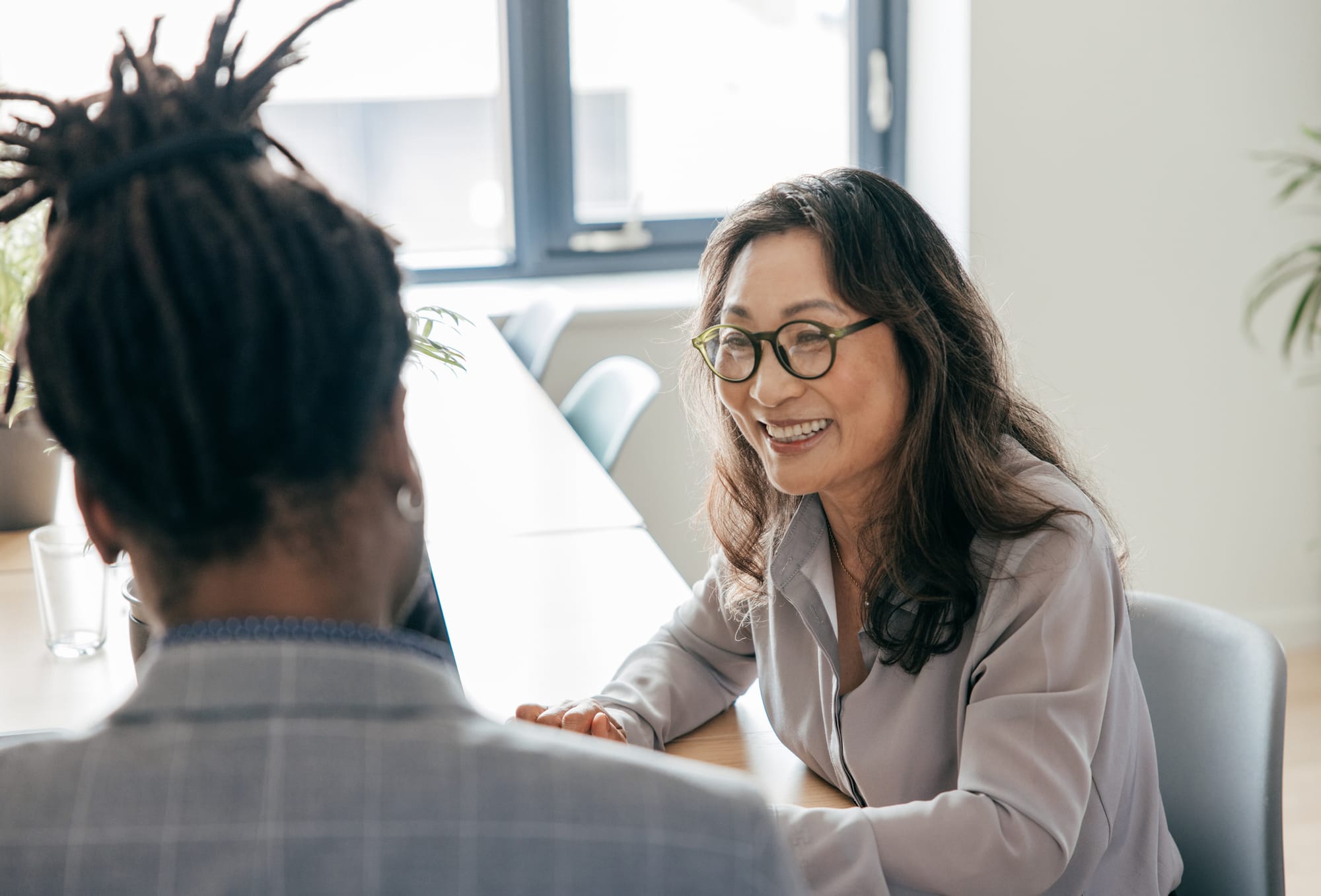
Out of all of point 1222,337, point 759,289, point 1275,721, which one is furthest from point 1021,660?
point 1222,337

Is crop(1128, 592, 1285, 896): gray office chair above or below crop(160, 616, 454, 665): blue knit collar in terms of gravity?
below

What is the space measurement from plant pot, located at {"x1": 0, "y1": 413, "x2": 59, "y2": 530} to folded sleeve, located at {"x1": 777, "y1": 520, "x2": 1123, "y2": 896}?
1289 millimetres

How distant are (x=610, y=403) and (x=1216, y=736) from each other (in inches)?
60.8

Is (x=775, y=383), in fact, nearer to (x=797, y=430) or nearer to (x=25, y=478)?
(x=797, y=430)

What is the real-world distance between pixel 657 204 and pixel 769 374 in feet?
8.08

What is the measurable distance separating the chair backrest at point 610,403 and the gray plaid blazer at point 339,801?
6.23 ft

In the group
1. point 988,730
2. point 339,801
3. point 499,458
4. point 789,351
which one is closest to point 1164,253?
point 499,458

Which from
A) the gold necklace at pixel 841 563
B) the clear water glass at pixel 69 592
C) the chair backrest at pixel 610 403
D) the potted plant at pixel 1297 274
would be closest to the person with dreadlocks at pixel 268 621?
the gold necklace at pixel 841 563

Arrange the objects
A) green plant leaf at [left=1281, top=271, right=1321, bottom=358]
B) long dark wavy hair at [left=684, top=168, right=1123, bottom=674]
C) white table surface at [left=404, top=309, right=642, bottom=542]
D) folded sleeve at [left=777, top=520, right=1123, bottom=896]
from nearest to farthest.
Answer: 1. folded sleeve at [left=777, top=520, right=1123, bottom=896]
2. long dark wavy hair at [left=684, top=168, right=1123, bottom=674]
3. white table surface at [left=404, top=309, right=642, bottom=542]
4. green plant leaf at [left=1281, top=271, right=1321, bottom=358]

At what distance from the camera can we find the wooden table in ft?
4.57

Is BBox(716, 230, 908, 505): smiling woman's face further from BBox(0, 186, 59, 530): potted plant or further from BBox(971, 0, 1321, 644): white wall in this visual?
BBox(971, 0, 1321, 644): white wall

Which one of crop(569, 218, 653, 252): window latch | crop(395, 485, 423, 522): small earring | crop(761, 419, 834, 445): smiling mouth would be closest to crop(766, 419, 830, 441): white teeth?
crop(761, 419, 834, 445): smiling mouth

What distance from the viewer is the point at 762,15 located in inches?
139

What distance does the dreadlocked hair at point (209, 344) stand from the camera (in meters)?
0.52
